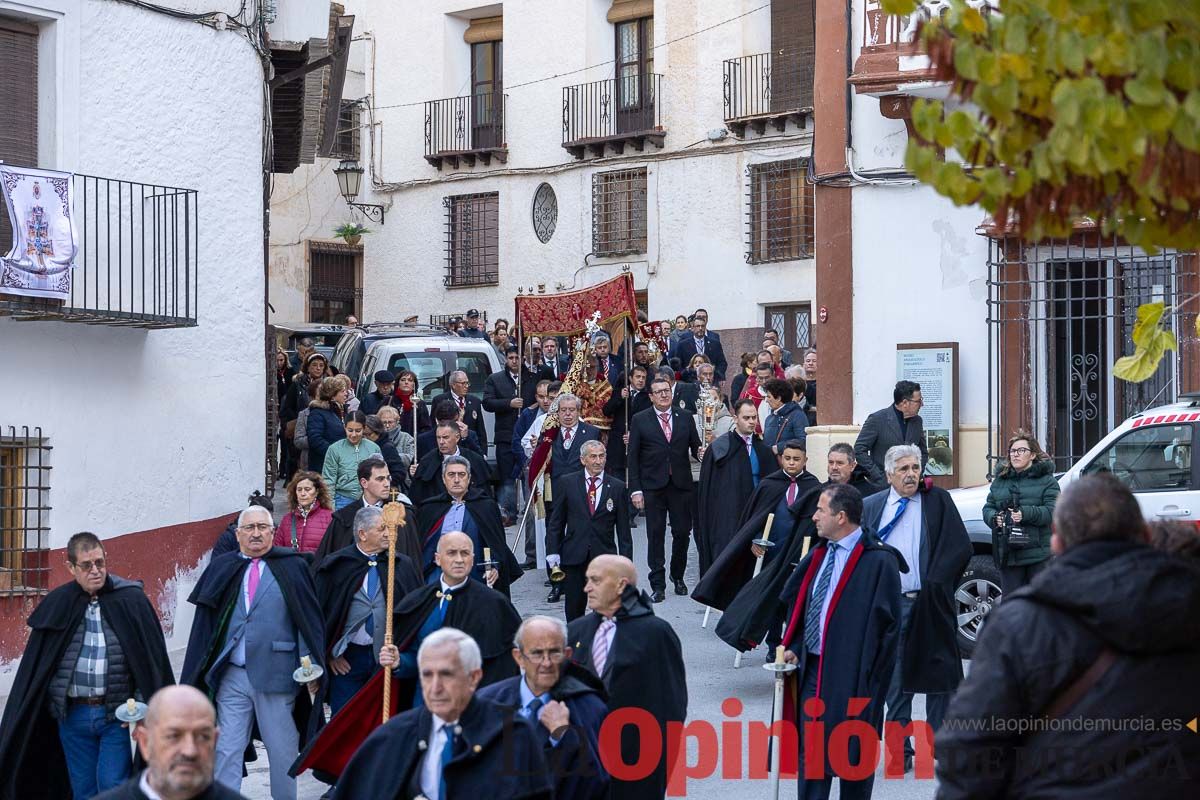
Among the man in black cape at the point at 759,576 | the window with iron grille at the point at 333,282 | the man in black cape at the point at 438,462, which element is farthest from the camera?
the window with iron grille at the point at 333,282

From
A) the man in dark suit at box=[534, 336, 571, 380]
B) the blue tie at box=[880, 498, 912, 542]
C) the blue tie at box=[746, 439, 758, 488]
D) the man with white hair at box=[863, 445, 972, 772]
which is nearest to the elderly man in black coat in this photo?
the man with white hair at box=[863, 445, 972, 772]

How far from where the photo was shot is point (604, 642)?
320 inches

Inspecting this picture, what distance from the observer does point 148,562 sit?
46.4ft

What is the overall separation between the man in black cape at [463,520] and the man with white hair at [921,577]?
2.64 m

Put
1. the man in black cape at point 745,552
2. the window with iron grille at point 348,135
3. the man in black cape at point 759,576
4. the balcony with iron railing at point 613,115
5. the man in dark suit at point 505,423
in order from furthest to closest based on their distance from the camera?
the window with iron grille at point 348,135 < the balcony with iron railing at point 613,115 < the man in dark suit at point 505,423 < the man in black cape at point 745,552 < the man in black cape at point 759,576

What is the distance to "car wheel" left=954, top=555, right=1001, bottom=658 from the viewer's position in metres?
12.8

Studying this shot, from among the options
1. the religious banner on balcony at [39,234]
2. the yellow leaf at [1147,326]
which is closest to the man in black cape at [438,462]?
the religious banner on balcony at [39,234]

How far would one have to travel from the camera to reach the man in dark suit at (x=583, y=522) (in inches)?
→ 552

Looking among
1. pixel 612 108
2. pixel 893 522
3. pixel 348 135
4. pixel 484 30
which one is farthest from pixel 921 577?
pixel 348 135

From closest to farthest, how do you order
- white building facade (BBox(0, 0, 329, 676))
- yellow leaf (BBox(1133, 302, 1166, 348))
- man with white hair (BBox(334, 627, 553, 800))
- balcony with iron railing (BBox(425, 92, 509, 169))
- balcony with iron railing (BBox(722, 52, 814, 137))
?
yellow leaf (BBox(1133, 302, 1166, 348))
man with white hair (BBox(334, 627, 553, 800))
white building facade (BBox(0, 0, 329, 676))
balcony with iron railing (BBox(722, 52, 814, 137))
balcony with iron railing (BBox(425, 92, 509, 169))

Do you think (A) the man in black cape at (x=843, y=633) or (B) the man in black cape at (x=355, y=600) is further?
(B) the man in black cape at (x=355, y=600)

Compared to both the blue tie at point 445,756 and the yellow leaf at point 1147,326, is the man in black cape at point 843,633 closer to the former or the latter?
the blue tie at point 445,756

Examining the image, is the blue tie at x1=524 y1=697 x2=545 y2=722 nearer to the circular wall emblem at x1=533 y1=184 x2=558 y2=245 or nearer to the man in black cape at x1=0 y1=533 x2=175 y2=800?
the man in black cape at x1=0 y1=533 x2=175 y2=800

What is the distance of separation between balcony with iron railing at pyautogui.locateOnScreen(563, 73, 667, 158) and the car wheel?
702 inches
